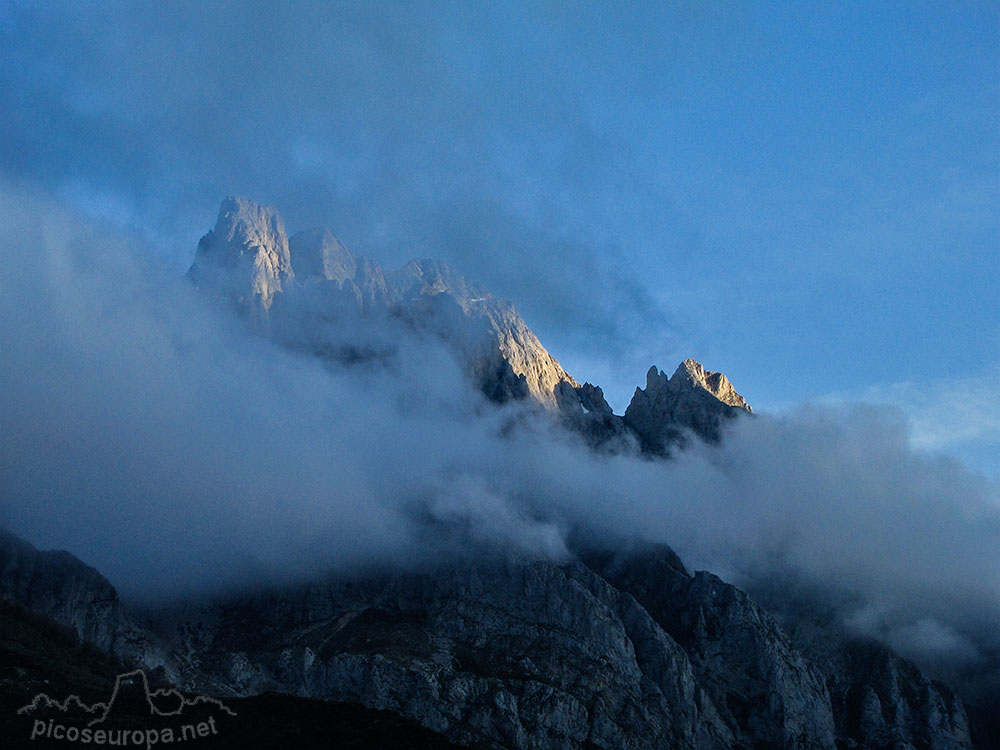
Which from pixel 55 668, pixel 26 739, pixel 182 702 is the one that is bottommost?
pixel 26 739

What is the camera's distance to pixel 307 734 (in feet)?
445

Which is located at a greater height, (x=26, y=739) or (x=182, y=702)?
(x=182, y=702)

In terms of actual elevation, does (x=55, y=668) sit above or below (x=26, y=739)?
above

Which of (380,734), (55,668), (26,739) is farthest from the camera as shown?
(55,668)

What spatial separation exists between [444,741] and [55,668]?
308 feet

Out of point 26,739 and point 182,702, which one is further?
point 182,702

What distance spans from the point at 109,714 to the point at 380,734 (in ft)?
141

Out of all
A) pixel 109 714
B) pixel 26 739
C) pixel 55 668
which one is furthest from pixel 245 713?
pixel 55 668

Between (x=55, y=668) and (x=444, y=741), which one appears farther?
(x=55, y=668)

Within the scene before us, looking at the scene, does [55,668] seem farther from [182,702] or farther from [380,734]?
[380,734]

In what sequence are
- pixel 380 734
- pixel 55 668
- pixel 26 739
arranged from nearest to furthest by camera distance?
1. pixel 26 739
2. pixel 380 734
3. pixel 55 668

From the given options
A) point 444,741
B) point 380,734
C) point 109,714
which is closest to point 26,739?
point 109,714

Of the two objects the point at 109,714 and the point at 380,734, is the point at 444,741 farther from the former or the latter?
the point at 109,714

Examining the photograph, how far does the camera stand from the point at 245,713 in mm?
144000
